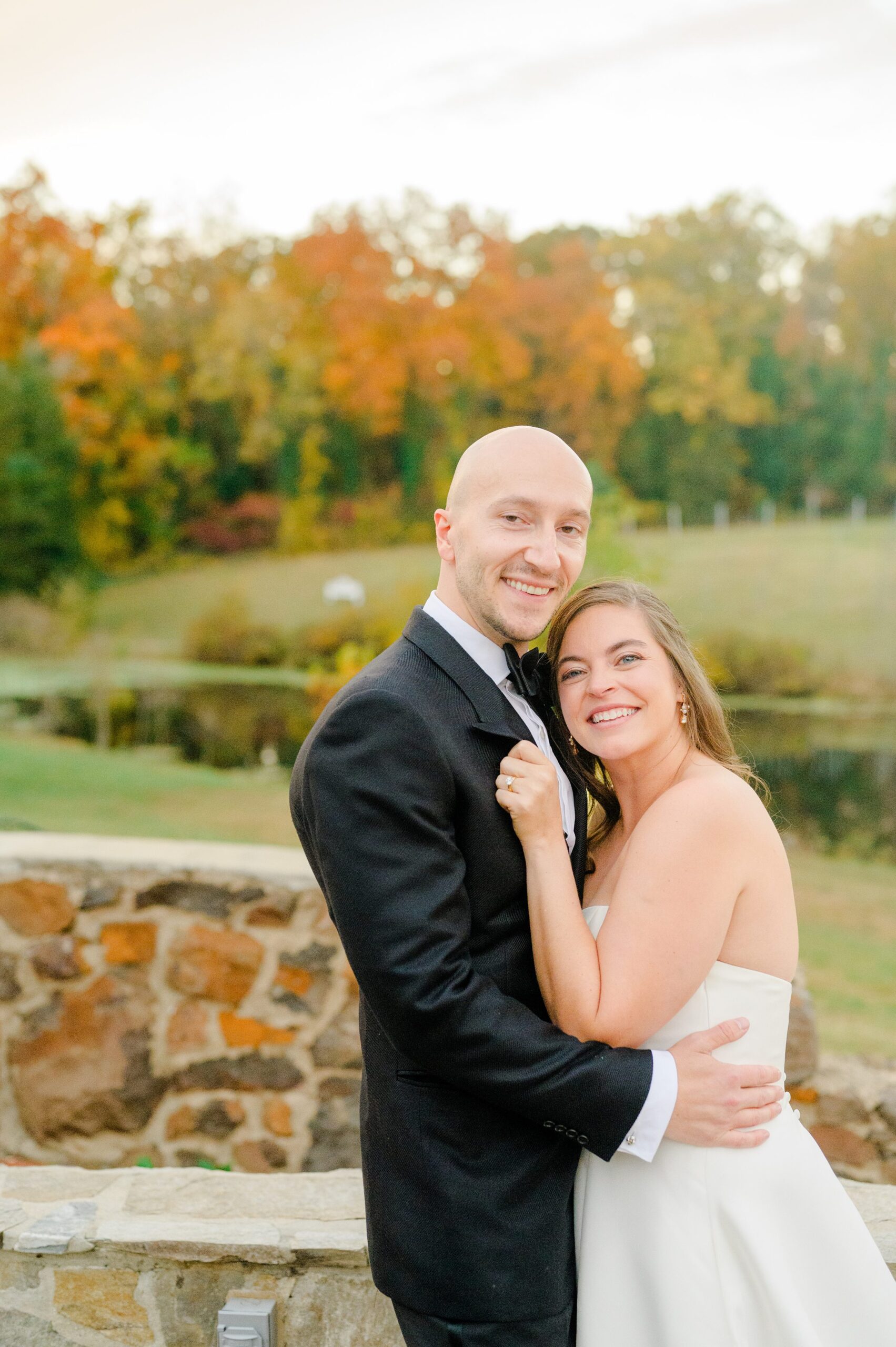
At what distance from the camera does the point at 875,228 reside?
41.6ft

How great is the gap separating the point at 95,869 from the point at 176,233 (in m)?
11.7

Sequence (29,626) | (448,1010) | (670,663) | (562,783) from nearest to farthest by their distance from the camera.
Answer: (448,1010)
(562,783)
(670,663)
(29,626)

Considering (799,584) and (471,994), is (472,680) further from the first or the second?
(799,584)

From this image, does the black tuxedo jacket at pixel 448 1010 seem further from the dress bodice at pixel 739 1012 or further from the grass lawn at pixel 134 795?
the grass lawn at pixel 134 795

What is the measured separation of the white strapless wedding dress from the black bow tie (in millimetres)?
500

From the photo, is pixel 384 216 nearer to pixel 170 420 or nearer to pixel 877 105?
pixel 170 420

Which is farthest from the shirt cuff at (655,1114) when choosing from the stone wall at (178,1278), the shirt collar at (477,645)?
the stone wall at (178,1278)

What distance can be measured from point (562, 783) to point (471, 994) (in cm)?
41

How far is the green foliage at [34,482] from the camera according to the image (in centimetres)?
1328

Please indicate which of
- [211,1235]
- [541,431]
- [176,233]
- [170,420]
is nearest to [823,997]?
[211,1235]

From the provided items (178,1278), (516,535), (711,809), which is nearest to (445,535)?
(516,535)

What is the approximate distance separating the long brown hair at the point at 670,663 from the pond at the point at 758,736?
26.2ft

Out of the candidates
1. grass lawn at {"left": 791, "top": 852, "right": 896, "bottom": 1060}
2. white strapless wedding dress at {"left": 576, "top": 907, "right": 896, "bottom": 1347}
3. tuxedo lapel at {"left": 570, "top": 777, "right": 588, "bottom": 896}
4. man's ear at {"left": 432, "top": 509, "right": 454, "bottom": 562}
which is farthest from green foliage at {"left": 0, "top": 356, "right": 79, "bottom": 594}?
white strapless wedding dress at {"left": 576, "top": 907, "right": 896, "bottom": 1347}

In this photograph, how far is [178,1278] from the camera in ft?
7.05
